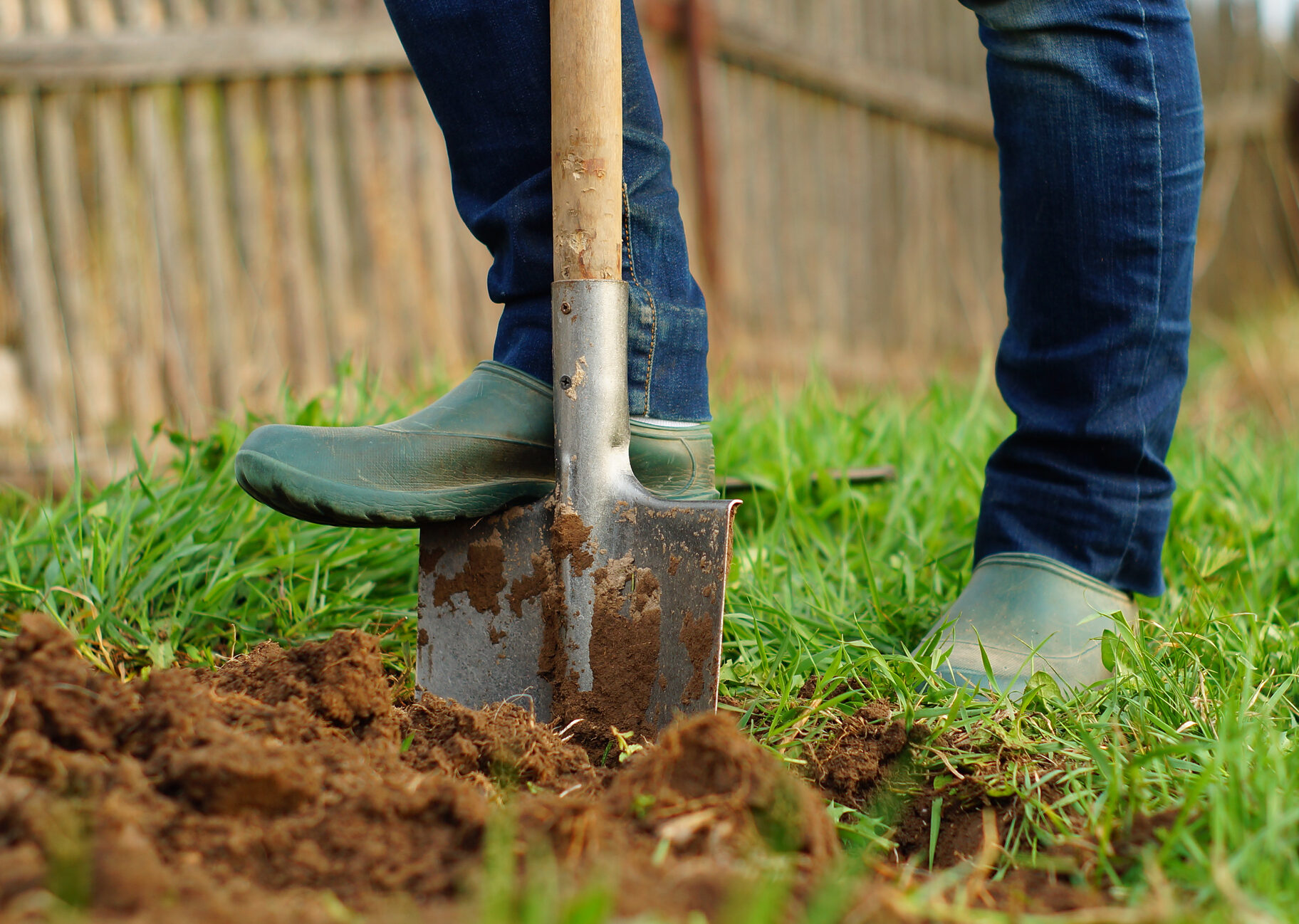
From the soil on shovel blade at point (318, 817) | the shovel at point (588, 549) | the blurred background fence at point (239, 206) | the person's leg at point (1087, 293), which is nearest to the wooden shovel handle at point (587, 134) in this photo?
the shovel at point (588, 549)

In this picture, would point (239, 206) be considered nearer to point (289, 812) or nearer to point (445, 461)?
point (445, 461)

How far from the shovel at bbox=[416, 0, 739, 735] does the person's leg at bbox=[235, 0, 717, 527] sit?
0.07 metres

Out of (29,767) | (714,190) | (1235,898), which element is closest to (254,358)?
(714,190)

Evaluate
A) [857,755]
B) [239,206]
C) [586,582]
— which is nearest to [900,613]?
[857,755]

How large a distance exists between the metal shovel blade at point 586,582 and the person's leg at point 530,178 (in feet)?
0.33

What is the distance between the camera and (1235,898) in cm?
70

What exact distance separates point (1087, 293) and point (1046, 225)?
0.38ft

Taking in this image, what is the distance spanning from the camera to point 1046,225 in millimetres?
1436

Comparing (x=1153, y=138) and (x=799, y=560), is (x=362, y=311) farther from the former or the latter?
(x=1153, y=138)

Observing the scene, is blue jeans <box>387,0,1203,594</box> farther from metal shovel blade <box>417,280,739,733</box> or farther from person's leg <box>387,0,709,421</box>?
metal shovel blade <box>417,280,739,733</box>

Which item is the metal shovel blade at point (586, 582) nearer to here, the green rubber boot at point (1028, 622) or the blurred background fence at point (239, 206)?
the green rubber boot at point (1028, 622)

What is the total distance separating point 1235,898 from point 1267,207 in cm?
659

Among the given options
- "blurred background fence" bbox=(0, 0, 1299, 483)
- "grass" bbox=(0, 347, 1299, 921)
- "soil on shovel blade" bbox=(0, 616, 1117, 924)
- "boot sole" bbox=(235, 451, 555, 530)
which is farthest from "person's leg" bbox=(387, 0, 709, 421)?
"blurred background fence" bbox=(0, 0, 1299, 483)

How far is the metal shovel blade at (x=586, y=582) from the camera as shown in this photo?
1253 mm
